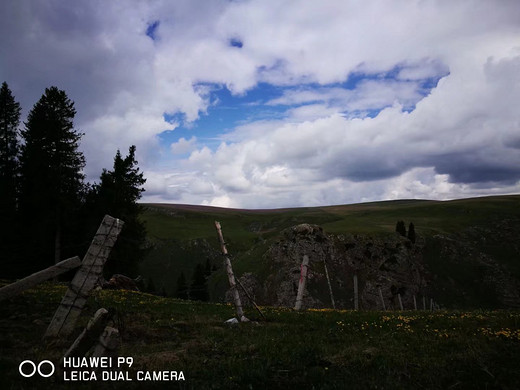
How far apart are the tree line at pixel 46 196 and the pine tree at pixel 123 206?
5.4 inches

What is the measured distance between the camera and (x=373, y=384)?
6.78m

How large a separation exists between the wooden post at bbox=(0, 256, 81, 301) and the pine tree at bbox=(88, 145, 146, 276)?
1419 inches

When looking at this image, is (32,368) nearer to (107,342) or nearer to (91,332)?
(91,332)

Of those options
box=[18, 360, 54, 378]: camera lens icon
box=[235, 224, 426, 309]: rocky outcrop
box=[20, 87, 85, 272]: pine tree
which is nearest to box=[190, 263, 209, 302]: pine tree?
box=[235, 224, 426, 309]: rocky outcrop

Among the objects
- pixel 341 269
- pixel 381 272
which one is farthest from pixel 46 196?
pixel 381 272

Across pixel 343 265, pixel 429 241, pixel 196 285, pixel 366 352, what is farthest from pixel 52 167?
pixel 429 241

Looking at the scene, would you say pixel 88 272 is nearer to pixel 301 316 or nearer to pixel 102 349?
pixel 102 349

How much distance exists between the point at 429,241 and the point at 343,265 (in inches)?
1373

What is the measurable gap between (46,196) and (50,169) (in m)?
2.92

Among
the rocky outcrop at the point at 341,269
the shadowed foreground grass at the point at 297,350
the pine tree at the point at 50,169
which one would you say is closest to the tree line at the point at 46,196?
the pine tree at the point at 50,169

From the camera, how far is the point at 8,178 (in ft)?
137

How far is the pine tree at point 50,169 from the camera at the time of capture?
36.4m

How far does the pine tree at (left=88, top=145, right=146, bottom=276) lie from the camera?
148 ft

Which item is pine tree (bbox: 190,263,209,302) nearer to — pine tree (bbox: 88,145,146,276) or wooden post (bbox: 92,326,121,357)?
pine tree (bbox: 88,145,146,276)
